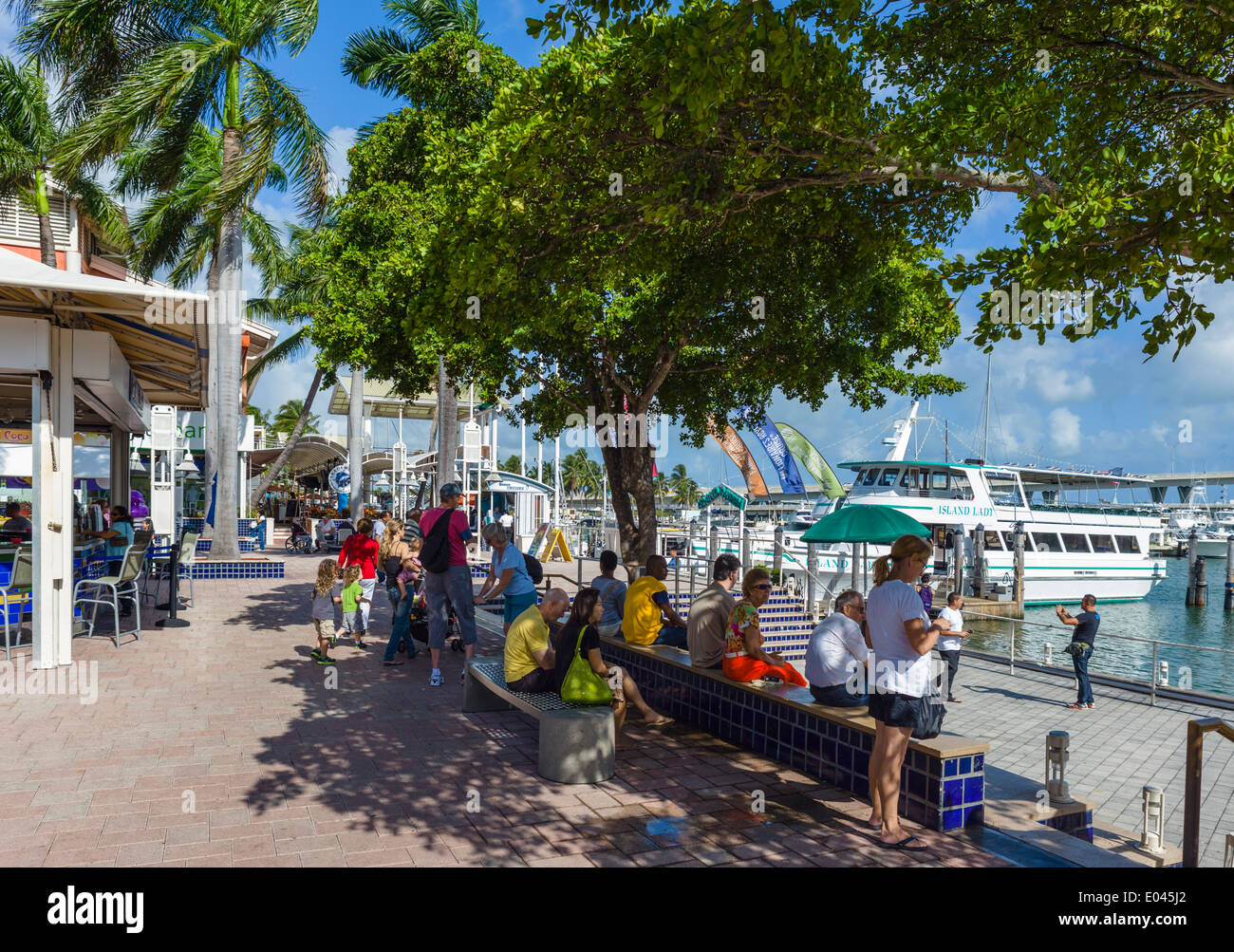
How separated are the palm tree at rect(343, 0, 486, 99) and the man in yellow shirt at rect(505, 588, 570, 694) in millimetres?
11977

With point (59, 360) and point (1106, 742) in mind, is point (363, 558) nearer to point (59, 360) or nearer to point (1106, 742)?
point (59, 360)

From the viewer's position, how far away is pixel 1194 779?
4.38 metres

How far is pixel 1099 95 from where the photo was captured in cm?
628

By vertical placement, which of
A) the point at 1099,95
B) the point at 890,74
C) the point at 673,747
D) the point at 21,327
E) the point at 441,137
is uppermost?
the point at 441,137

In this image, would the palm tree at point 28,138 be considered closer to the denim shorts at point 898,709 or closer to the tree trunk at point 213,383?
the tree trunk at point 213,383

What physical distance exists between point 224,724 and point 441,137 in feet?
24.9

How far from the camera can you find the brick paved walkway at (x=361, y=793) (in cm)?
416

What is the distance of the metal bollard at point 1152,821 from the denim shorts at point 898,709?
2.89 metres

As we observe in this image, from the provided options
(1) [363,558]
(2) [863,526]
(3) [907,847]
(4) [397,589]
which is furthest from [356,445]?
(3) [907,847]

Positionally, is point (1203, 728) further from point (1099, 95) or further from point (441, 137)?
point (441, 137)

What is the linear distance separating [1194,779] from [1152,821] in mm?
2013

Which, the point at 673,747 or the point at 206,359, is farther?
the point at 206,359

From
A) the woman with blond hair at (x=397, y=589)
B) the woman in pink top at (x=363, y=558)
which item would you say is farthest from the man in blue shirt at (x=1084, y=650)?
the woman in pink top at (x=363, y=558)
